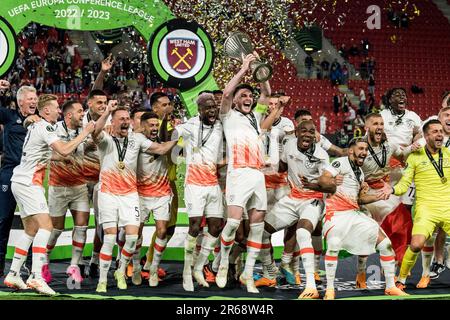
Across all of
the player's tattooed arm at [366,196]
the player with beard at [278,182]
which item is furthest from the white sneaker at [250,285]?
the player's tattooed arm at [366,196]

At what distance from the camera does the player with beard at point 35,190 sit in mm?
8406

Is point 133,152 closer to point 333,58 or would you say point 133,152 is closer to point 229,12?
point 229,12

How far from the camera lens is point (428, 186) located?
902 cm

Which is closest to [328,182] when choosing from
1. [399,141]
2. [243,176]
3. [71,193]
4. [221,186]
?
[243,176]

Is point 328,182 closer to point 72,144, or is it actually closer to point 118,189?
point 118,189

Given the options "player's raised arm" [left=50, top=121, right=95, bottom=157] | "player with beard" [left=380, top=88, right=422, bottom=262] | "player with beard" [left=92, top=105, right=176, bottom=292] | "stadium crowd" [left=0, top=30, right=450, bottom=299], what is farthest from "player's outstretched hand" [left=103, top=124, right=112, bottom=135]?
"player with beard" [left=380, top=88, right=422, bottom=262]

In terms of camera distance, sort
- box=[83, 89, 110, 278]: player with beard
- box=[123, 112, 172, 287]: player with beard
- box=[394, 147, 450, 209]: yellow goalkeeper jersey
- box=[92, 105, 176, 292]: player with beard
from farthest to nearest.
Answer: box=[123, 112, 172, 287]: player with beard
box=[83, 89, 110, 278]: player with beard
box=[394, 147, 450, 209]: yellow goalkeeper jersey
box=[92, 105, 176, 292]: player with beard

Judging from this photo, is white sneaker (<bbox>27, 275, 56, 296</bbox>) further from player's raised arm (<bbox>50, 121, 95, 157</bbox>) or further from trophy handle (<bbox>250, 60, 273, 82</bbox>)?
trophy handle (<bbox>250, 60, 273, 82</bbox>)

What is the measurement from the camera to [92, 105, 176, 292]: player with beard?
8.73 meters

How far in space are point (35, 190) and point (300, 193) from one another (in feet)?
8.81

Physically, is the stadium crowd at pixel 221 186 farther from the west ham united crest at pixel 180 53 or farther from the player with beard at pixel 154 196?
the west ham united crest at pixel 180 53

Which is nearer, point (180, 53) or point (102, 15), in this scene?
point (180, 53)

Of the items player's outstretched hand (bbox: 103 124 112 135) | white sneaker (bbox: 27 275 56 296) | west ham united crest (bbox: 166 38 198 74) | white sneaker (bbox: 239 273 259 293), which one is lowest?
white sneaker (bbox: 239 273 259 293)

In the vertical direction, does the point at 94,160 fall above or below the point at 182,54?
below
